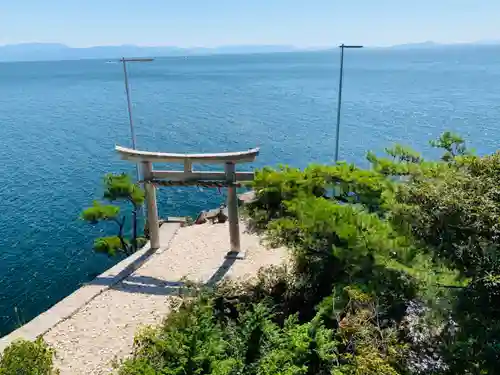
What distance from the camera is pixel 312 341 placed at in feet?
25.9

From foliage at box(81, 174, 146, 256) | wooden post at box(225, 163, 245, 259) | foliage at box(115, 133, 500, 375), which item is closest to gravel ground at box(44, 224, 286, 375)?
wooden post at box(225, 163, 245, 259)

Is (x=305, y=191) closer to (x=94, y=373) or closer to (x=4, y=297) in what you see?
(x=94, y=373)

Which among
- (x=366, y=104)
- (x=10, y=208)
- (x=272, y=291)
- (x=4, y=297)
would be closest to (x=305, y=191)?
(x=272, y=291)

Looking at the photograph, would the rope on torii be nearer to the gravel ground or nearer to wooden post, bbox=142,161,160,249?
wooden post, bbox=142,161,160,249

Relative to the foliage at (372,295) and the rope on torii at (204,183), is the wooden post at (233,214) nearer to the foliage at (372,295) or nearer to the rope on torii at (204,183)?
the rope on torii at (204,183)

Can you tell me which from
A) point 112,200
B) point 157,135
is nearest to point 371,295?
point 112,200

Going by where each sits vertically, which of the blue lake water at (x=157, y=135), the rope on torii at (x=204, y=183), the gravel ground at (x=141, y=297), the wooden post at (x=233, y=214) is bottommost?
the blue lake water at (x=157, y=135)

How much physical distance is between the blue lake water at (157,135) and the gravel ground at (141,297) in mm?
5309

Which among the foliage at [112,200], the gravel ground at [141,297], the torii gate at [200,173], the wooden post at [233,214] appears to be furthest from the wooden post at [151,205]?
the foliage at [112,200]

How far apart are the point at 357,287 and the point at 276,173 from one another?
16.4 feet

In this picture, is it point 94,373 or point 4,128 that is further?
point 4,128

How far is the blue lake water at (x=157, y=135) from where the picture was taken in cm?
1938

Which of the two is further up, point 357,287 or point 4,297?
point 357,287

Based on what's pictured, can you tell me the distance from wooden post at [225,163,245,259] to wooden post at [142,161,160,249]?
2.08 meters
